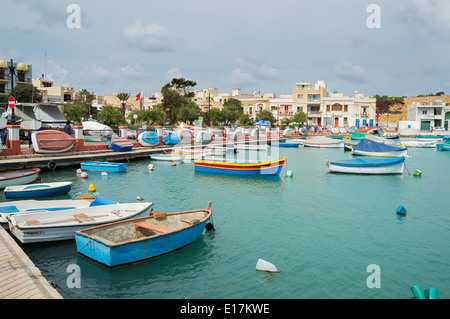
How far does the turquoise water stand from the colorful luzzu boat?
254 centimetres

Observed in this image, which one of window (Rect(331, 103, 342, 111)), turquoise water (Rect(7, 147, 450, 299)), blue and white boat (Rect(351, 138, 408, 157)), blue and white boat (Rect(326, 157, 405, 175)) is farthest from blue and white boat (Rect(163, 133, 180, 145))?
window (Rect(331, 103, 342, 111))

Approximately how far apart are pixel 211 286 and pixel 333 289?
10.1 feet

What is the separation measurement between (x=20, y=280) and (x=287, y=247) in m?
7.57

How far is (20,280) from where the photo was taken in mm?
7219

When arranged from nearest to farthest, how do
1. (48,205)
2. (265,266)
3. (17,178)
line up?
(265,266), (48,205), (17,178)

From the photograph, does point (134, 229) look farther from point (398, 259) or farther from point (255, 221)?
point (398, 259)

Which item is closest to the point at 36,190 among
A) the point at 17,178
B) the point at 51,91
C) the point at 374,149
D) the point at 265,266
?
the point at 17,178

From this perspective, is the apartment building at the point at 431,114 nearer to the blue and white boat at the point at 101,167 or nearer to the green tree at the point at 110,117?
the green tree at the point at 110,117

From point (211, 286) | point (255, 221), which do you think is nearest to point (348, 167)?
point (255, 221)

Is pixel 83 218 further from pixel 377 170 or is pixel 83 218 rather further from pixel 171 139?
pixel 171 139

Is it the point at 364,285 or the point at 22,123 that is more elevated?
the point at 22,123

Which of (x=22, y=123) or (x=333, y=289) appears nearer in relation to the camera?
(x=333, y=289)

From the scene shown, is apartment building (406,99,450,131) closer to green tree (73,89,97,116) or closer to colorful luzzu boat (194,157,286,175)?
colorful luzzu boat (194,157,286,175)

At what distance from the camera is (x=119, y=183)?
21.7m
